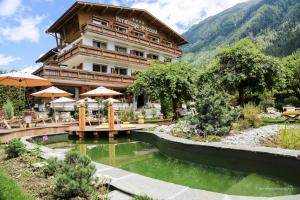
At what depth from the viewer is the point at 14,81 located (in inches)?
623

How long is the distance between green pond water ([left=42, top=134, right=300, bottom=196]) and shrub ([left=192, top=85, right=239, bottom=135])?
6.61 feet

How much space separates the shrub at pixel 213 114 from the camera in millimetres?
10516

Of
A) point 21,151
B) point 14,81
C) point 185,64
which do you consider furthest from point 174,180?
point 185,64

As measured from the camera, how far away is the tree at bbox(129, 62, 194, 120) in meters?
19.5

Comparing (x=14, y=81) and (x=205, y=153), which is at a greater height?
(x=14, y=81)

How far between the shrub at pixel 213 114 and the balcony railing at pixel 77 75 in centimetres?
1496

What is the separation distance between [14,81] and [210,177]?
13037mm

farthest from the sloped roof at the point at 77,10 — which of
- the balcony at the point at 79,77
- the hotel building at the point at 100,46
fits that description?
the balcony at the point at 79,77

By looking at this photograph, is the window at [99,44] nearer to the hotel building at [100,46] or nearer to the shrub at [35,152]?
the hotel building at [100,46]

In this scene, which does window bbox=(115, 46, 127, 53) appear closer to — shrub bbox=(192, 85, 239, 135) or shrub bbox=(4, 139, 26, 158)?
shrub bbox=(192, 85, 239, 135)

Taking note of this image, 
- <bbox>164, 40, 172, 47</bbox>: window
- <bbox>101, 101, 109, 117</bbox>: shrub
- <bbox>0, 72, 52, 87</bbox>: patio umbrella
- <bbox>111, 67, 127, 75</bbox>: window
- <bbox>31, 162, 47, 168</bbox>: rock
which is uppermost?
<bbox>164, 40, 172, 47</bbox>: window

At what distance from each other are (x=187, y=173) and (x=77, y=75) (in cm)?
1891

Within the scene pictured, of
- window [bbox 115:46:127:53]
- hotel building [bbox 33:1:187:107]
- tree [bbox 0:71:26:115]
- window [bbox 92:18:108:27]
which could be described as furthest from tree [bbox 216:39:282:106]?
window [bbox 115:46:127:53]

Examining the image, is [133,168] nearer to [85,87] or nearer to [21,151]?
[21,151]
